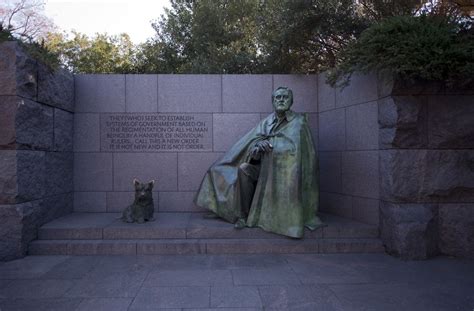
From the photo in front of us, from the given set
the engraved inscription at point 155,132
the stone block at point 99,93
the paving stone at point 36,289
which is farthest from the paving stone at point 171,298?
the stone block at point 99,93

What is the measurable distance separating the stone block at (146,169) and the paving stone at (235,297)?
13.0 feet

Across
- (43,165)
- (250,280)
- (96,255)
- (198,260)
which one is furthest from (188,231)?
(43,165)

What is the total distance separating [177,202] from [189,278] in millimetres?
3399

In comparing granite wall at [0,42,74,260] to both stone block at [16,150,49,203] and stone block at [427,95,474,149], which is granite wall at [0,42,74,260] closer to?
stone block at [16,150,49,203]

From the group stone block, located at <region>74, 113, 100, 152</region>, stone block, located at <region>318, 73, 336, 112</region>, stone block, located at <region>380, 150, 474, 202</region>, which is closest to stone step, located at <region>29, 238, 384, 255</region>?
stone block, located at <region>380, 150, 474, 202</region>

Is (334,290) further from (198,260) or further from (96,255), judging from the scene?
(96,255)

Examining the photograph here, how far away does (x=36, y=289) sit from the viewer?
4602 mm

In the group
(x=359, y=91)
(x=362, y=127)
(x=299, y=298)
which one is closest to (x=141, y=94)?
(x=359, y=91)

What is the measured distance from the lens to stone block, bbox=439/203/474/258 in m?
5.84

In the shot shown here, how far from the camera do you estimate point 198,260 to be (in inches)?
228

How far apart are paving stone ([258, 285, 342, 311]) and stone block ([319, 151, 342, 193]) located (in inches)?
132

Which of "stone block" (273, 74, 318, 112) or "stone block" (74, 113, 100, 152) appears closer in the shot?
"stone block" (74, 113, 100, 152)

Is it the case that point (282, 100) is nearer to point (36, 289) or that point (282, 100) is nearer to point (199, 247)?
point (199, 247)

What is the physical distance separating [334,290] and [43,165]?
4.98 metres
